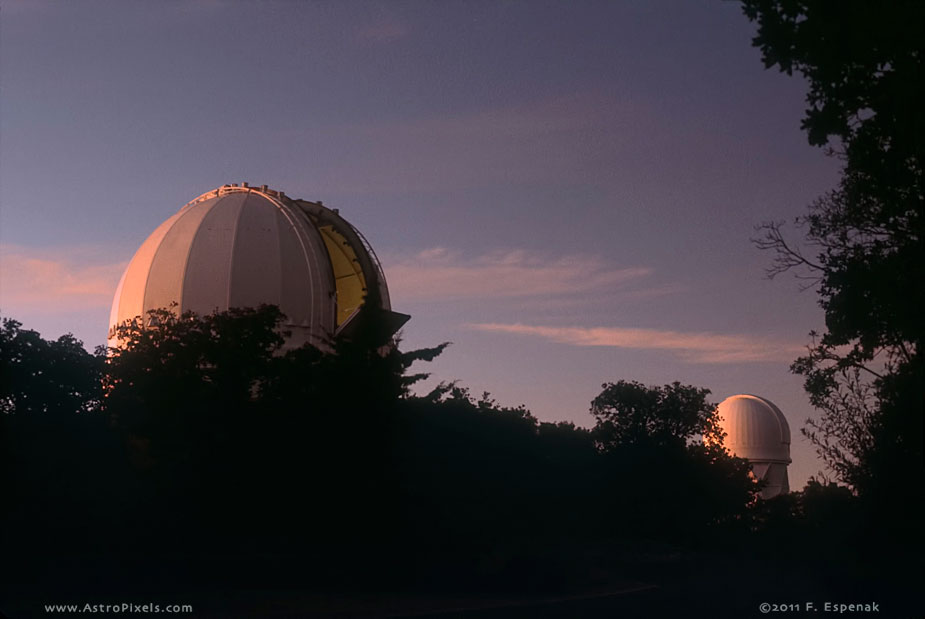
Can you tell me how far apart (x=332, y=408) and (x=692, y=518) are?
105ft

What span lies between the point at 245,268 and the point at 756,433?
190 ft

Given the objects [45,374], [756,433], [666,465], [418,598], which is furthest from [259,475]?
[756,433]

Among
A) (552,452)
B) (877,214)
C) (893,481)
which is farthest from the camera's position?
(552,452)

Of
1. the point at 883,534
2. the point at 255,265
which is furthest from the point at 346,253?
the point at 883,534

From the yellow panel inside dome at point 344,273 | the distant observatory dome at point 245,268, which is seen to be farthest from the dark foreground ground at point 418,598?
the yellow panel inside dome at point 344,273

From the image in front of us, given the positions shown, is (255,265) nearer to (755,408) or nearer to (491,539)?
(491,539)

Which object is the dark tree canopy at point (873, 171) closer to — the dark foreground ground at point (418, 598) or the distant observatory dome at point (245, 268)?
the dark foreground ground at point (418, 598)

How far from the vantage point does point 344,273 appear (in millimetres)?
37156

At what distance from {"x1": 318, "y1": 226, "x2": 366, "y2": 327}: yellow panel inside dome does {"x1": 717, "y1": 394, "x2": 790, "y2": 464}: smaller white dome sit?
164 feet

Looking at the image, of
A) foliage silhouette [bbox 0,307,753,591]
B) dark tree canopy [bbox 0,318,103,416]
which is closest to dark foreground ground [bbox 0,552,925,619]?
foliage silhouette [bbox 0,307,753,591]

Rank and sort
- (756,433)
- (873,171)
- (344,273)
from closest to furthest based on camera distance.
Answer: (873,171), (344,273), (756,433)

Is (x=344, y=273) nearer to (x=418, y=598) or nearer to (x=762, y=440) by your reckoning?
(x=418, y=598)

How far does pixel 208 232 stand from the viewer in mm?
33688

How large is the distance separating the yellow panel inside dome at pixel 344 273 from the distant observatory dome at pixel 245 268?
9 cm
